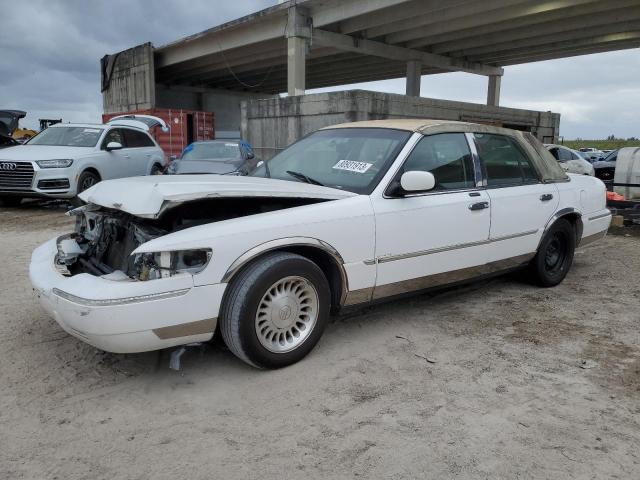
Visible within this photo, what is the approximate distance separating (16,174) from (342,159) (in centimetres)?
818

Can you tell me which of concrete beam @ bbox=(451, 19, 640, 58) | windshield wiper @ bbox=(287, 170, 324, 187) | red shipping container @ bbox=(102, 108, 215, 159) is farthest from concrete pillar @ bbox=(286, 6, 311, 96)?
windshield wiper @ bbox=(287, 170, 324, 187)

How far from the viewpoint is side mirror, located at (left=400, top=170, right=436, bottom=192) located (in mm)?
3564

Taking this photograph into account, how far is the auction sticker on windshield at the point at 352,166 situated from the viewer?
3.87 meters

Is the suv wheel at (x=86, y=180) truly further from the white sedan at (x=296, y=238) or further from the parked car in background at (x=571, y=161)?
the parked car in background at (x=571, y=161)

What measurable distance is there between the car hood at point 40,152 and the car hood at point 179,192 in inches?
285

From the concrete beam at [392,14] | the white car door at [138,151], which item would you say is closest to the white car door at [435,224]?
the white car door at [138,151]

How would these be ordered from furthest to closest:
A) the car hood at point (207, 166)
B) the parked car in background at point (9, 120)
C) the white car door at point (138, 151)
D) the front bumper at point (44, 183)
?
the parked car in background at point (9, 120), the white car door at point (138, 151), the car hood at point (207, 166), the front bumper at point (44, 183)

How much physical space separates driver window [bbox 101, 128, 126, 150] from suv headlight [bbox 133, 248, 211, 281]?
8940 mm

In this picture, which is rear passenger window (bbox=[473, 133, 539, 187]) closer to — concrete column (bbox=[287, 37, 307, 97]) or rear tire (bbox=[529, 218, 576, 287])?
rear tire (bbox=[529, 218, 576, 287])

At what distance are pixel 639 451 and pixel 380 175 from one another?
219cm

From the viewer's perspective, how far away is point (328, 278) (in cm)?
356

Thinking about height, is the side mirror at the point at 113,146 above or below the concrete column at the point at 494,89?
below

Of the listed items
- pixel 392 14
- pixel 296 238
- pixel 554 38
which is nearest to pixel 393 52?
pixel 392 14

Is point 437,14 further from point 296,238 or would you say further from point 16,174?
point 296,238
